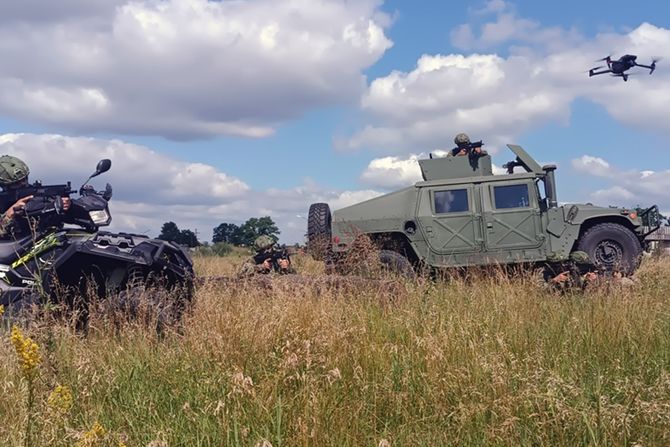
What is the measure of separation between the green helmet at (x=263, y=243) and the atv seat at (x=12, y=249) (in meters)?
4.19

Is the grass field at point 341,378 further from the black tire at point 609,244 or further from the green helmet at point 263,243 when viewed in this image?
the black tire at point 609,244

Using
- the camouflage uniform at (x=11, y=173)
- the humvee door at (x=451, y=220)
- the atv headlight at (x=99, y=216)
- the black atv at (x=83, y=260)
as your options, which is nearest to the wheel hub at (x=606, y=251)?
the humvee door at (x=451, y=220)

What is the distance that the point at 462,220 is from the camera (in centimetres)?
1026

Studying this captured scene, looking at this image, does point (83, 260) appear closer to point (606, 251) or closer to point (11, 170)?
point (11, 170)

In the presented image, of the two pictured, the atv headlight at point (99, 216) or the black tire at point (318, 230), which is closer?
the atv headlight at point (99, 216)

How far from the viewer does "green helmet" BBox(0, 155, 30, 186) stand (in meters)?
5.39

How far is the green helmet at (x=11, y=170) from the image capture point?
539cm

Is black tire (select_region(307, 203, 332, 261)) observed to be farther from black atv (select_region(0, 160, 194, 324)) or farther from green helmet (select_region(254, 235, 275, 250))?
black atv (select_region(0, 160, 194, 324))

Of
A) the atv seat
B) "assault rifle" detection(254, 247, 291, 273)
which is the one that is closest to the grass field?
the atv seat

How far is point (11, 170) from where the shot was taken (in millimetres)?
5414

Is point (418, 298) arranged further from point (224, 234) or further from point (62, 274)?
point (224, 234)

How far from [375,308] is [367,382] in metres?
1.86

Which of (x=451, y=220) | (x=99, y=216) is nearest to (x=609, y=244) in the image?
(x=451, y=220)

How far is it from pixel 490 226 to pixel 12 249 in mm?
7026
